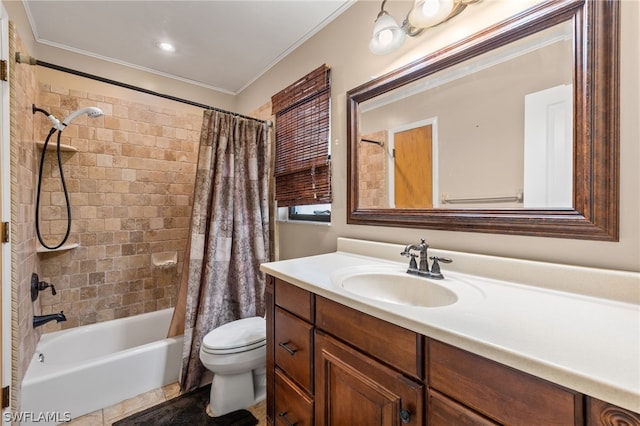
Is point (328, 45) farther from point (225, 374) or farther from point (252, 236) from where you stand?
point (225, 374)

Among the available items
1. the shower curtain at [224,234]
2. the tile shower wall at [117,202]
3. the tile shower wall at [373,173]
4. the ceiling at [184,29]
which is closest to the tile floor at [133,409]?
the shower curtain at [224,234]

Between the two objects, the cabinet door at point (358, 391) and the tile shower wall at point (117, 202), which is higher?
the tile shower wall at point (117, 202)

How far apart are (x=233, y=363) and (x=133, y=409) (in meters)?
0.73

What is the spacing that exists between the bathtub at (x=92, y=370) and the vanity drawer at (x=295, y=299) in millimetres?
1181

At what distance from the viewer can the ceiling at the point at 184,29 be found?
5.27ft

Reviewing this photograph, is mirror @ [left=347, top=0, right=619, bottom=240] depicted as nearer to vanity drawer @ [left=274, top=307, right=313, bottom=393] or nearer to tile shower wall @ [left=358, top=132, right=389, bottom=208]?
tile shower wall @ [left=358, top=132, right=389, bottom=208]

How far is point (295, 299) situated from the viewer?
1.11 m

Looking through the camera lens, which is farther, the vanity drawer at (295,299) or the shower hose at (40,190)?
the shower hose at (40,190)

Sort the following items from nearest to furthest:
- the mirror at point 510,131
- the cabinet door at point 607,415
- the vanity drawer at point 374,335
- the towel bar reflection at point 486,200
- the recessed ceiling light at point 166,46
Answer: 1. the cabinet door at point 607,415
2. the vanity drawer at point 374,335
3. the mirror at point 510,131
4. the towel bar reflection at point 486,200
5. the recessed ceiling light at point 166,46

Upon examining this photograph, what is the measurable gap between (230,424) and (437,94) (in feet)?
6.65

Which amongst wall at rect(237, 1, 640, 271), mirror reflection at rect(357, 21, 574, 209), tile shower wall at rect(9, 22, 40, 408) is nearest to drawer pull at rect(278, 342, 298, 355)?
wall at rect(237, 1, 640, 271)

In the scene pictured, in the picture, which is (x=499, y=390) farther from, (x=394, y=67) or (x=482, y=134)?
(x=394, y=67)

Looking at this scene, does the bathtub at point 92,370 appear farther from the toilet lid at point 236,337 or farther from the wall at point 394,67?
the wall at point 394,67

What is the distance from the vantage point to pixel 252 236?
2002 mm
